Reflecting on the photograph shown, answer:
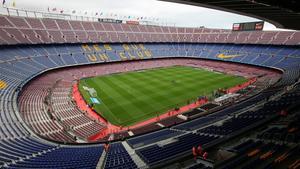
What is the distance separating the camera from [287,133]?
38.7 ft

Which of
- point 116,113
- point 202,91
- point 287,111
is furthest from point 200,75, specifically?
point 287,111

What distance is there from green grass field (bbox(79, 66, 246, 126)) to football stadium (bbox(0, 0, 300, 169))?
0.66 ft

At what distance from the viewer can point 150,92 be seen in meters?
34.1

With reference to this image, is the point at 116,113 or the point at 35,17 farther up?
the point at 35,17

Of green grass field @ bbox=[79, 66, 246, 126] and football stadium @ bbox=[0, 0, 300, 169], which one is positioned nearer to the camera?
football stadium @ bbox=[0, 0, 300, 169]

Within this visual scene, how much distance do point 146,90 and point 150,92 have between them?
1285 millimetres

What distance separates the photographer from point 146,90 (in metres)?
35.2

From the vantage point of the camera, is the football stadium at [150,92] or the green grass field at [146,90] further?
the green grass field at [146,90]

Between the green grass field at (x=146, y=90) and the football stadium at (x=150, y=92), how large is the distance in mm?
200

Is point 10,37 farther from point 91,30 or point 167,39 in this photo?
point 167,39

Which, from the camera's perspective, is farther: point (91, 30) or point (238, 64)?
point (91, 30)

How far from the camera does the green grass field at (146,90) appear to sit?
2681 cm

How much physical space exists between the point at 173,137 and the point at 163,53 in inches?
2069

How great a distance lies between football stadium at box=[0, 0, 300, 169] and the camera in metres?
12.4
